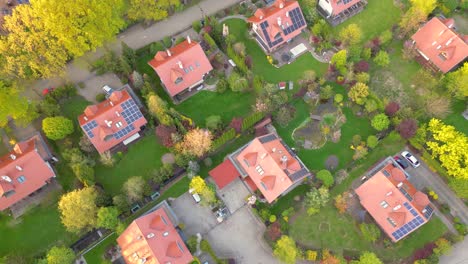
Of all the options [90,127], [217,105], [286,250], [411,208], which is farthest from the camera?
[217,105]

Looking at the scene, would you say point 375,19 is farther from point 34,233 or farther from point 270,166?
point 34,233

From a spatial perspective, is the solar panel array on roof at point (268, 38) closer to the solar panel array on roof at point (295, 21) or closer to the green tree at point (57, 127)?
the solar panel array on roof at point (295, 21)

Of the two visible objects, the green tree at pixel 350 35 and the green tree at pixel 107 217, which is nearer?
the green tree at pixel 107 217

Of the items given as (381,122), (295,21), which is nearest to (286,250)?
(381,122)

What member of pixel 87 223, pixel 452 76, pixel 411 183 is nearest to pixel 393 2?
pixel 452 76

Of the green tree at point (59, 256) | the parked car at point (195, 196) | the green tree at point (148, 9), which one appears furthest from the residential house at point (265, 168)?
the green tree at point (148, 9)

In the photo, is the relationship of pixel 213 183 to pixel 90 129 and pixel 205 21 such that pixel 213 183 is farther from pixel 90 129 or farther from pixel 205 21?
pixel 205 21

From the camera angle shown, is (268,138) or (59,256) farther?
(268,138)

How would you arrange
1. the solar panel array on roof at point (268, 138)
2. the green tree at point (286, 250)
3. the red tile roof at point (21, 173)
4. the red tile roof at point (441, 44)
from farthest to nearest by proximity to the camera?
1. the red tile roof at point (441, 44)
2. the solar panel array on roof at point (268, 138)
3. the red tile roof at point (21, 173)
4. the green tree at point (286, 250)
